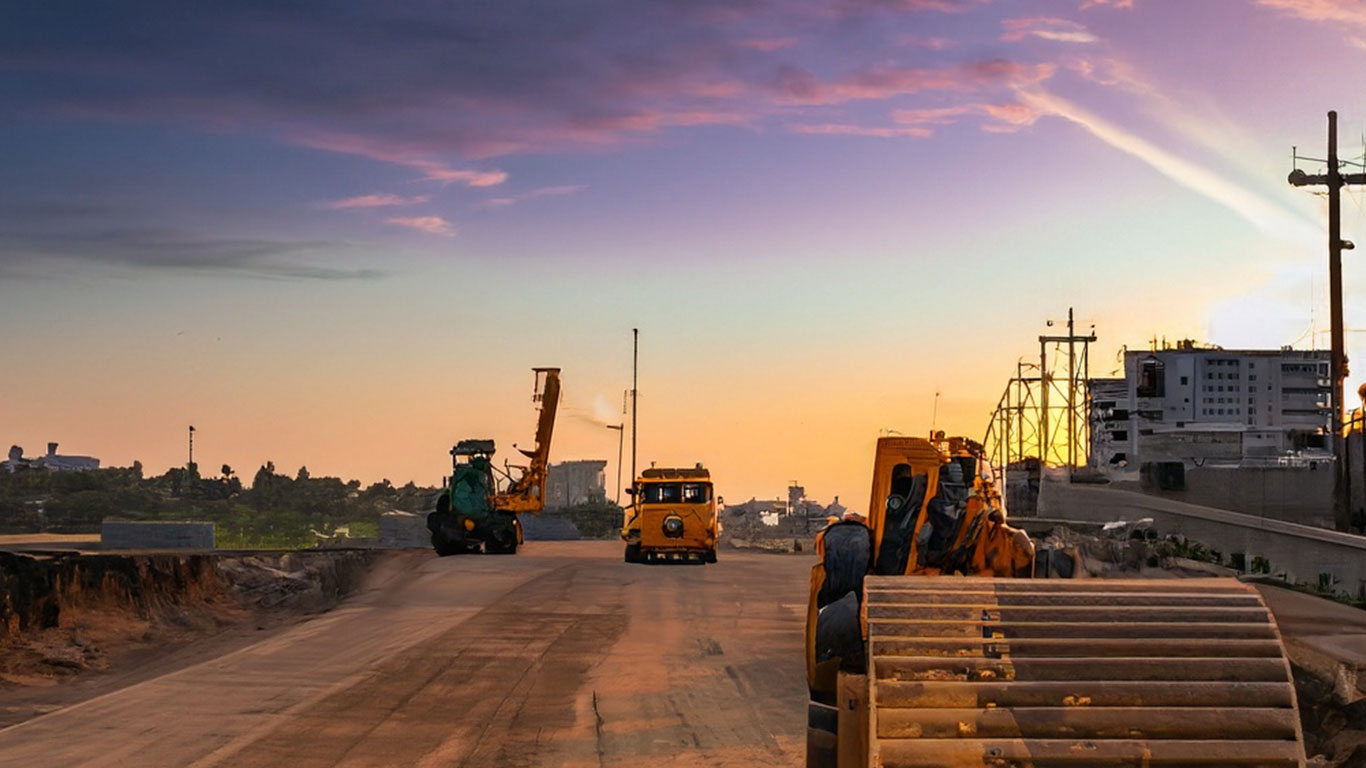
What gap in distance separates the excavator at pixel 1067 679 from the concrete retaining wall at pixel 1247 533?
3833 cm

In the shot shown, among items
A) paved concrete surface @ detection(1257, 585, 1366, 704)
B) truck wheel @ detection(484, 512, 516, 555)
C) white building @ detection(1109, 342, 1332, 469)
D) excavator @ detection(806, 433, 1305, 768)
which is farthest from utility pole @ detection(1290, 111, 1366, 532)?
white building @ detection(1109, 342, 1332, 469)

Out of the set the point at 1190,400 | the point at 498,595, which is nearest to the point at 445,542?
the point at 498,595

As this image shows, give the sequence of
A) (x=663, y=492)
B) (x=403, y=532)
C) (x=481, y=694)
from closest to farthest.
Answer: (x=481, y=694), (x=663, y=492), (x=403, y=532)

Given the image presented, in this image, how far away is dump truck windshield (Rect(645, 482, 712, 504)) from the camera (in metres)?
54.8

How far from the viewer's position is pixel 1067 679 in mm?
9023

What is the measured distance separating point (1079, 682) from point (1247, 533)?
50.3 m

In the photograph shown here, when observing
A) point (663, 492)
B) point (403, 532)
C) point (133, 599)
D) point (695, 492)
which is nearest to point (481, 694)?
point (133, 599)

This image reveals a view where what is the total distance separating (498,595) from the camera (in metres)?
43.2

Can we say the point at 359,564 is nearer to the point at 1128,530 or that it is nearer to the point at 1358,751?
the point at 1128,530

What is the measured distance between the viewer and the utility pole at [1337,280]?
50125 mm

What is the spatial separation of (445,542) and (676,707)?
37.3 meters

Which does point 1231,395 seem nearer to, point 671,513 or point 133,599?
point 671,513

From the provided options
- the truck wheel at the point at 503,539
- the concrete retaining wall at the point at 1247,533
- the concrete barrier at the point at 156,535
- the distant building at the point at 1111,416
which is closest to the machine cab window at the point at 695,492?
the truck wheel at the point at 503,539

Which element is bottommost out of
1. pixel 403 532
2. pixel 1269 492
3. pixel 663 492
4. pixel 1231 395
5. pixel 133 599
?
pixel 133 599
